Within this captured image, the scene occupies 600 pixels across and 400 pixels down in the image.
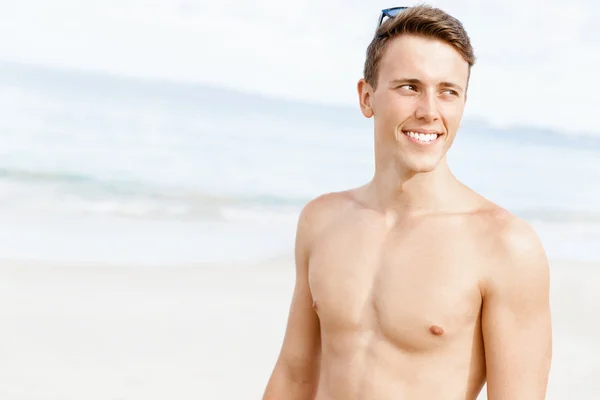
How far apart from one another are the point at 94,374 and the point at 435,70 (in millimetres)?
4741

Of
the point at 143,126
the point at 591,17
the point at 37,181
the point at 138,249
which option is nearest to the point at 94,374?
the point at 138,249

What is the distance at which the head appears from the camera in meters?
2.56

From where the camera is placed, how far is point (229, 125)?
64.3 ft

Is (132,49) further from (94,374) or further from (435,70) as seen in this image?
(435,70)

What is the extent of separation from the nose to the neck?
0.60 feet

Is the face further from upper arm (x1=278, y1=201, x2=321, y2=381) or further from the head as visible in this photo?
upper arm (x1=278, y1=201, x2=321, y2=381)

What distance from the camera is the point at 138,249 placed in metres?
10.4

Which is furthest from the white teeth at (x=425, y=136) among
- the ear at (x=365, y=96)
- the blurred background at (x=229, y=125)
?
the blurred background at (x=229, y=125)

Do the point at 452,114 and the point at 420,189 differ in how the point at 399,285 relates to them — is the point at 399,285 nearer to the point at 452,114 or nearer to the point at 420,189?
the point at 420,189

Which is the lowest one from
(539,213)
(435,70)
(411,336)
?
(539,213)

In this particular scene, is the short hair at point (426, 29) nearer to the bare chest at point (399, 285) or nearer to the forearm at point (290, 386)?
the bare chest at point (399, 285)

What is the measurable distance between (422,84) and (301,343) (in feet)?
2.84

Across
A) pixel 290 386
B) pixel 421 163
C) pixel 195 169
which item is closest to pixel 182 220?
pixel 195 169

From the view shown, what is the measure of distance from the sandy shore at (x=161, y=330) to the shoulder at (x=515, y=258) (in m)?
3.96
